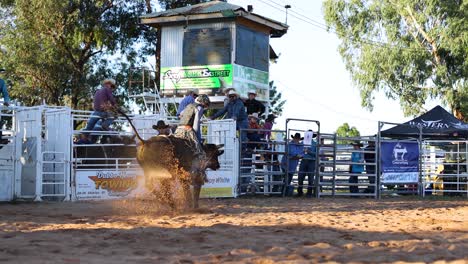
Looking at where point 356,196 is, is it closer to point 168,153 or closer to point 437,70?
point 168,153

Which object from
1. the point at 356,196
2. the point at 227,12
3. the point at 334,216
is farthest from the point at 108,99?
the point at 227,12

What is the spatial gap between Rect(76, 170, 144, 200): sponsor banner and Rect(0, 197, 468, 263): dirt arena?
2.60 metres

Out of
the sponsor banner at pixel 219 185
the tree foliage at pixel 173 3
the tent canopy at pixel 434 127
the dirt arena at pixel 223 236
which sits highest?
the tree foliage at pixel 173 3

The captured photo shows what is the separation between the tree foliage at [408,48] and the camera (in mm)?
33812

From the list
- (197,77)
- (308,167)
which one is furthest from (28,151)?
(197,77)

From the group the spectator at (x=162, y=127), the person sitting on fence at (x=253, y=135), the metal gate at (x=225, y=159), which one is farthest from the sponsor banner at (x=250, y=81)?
the spectator at (x=162, y=127)

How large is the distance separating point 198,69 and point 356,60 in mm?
14414

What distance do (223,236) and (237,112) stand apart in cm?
930

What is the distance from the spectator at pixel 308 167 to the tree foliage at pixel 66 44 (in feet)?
53.1

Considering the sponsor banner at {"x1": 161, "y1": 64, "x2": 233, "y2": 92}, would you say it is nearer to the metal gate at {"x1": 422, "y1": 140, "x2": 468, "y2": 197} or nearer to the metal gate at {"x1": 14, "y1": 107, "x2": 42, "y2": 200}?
the metal gate at {"x1": 422, "y1": 140, "x2": 468, "y2": 197}

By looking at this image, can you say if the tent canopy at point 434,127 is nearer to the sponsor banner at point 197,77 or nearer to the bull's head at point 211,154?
the sponsor banner at point 197,77

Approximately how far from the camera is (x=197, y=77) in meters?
25.8

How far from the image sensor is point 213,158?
1188cm

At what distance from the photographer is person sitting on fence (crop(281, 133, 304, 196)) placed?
17750 mm
